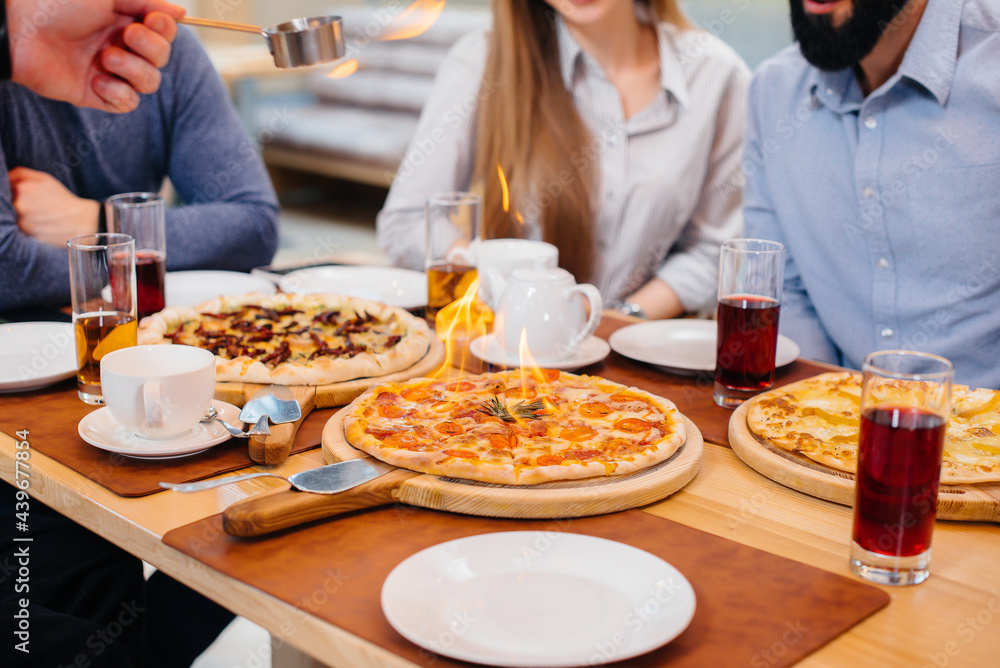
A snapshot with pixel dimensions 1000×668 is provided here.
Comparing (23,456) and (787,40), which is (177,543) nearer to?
(23,456)

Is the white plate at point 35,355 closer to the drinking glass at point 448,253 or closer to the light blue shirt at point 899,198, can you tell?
the drinking glass at point 448,253

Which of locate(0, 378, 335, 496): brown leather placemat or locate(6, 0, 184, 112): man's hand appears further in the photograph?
locate(6, 0, 184, 112): man's hand

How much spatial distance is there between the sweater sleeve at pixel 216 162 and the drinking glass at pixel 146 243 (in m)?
0.49

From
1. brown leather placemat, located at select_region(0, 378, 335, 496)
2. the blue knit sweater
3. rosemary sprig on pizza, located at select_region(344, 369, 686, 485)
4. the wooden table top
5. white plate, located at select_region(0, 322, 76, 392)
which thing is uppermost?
the blue knit sweater

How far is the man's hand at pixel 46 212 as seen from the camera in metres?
2.17

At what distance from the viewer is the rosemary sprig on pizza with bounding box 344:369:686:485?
1.16 metres

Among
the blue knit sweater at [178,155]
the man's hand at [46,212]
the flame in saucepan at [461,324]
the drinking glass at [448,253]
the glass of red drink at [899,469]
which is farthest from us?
the blue knit sweater at [178,155]

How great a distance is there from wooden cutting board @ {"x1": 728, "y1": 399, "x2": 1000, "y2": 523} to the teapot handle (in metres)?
0.37

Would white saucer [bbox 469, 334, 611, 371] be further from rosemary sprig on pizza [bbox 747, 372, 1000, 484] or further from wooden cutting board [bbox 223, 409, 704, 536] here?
wooden cutting board [bbox 223, 409, 704, 536]

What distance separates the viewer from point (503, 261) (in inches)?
73.8

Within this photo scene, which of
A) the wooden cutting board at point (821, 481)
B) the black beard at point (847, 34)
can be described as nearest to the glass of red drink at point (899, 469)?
the wooden cutting board at point (821, 481)

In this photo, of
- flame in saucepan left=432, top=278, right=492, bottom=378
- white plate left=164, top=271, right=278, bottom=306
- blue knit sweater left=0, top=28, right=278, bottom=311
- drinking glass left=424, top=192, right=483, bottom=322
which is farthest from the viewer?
blue knit sweater left=0, top=28, right=278, bottom=311

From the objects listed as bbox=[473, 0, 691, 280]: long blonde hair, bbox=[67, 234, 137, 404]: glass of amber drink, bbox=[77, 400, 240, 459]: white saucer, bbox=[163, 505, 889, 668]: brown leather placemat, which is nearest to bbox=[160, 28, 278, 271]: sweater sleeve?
bbox=[473, 0, 691, 280]: long blonde hair

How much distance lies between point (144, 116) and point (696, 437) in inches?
77.8
